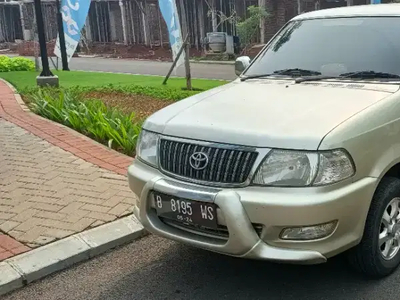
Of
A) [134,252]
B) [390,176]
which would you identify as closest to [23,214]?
[134,252]

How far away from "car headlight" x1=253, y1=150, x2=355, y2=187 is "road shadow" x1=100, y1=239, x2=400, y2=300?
2.74 feet

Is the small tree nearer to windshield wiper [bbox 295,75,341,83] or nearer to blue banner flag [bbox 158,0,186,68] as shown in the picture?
blue banner flag [bbox 158,0,186,68]

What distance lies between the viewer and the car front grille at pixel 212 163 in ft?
10.8

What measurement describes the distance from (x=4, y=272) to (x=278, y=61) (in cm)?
278

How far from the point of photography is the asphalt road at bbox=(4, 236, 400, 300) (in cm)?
361

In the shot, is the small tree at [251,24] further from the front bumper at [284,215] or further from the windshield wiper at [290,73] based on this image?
the front bumper at [284,215]

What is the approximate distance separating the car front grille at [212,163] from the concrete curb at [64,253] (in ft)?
3.66

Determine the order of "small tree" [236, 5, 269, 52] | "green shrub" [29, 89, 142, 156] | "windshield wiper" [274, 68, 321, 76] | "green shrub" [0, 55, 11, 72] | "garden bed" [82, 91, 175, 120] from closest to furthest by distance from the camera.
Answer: "windshield wiper" [274, 68, 321, 76], "green shrub" [29, 89, 142, 156], "garden bed" [82, 91, 175, 120], "green shrub" [0, 55, 11, 72], "small tree" [236, 5, 269, 52]

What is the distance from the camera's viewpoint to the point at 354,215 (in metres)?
3.29

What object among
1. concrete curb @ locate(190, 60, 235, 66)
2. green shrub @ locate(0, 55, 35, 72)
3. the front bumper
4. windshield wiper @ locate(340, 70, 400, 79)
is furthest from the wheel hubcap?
concrete curb @ locate(190, 60, 235, 66)

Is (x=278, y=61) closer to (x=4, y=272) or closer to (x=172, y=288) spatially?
(x=172, y=288)

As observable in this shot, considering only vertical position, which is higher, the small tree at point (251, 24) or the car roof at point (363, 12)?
the small tree at point (251, 24)

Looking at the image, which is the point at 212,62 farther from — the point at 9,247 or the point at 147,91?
the point at 9,247

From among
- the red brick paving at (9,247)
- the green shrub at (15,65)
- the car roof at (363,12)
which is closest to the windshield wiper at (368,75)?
the car roof at (363,12)
